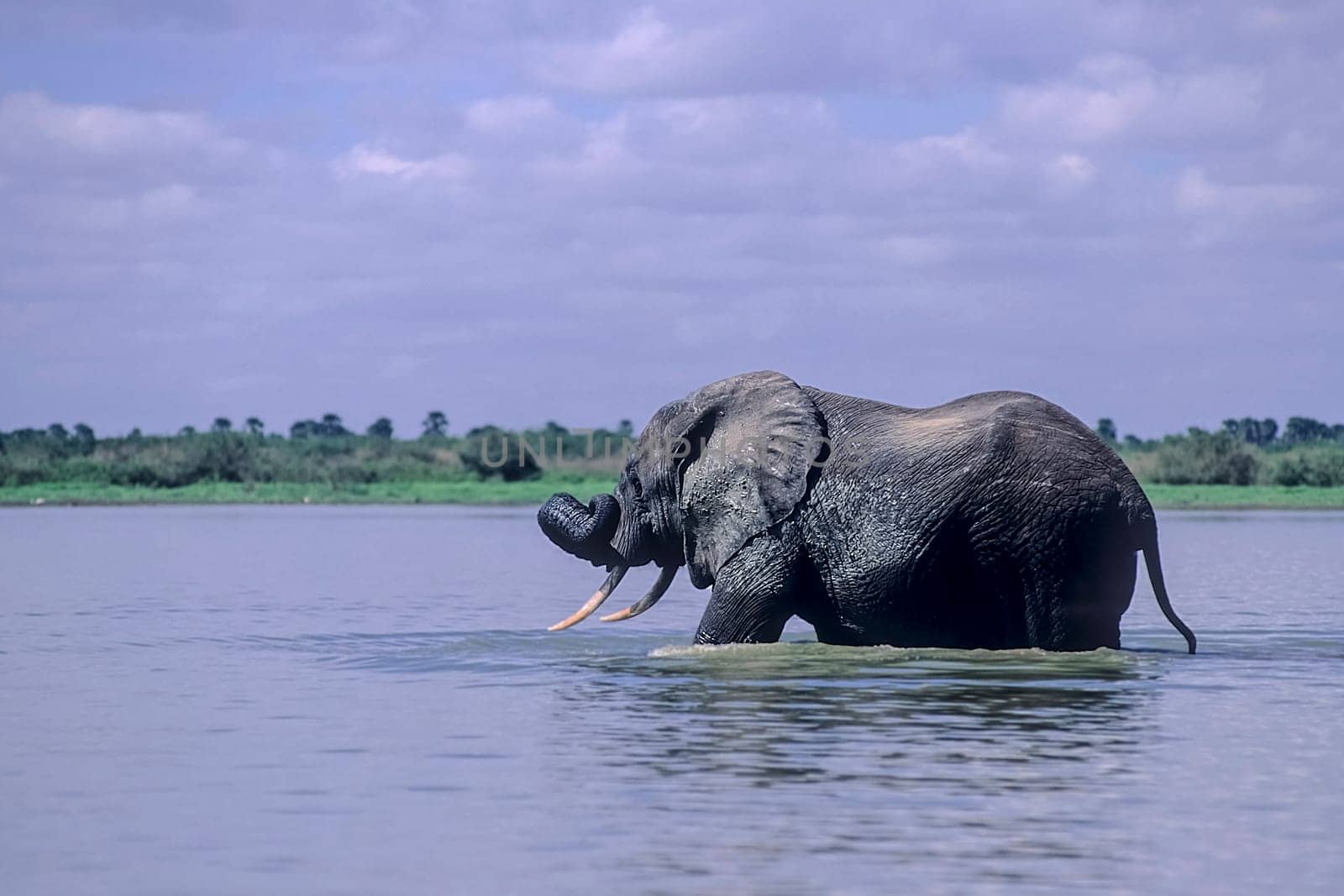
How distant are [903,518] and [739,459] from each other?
1.49 m

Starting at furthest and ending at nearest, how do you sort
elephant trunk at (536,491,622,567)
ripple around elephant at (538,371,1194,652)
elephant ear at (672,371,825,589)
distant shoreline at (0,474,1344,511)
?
distant shoreline at (0,474,1344,511), elephant trunk at (536,491,622,567), elephant ear at (672,371,825,589), ripple around elephant at (538,371,1194,652)

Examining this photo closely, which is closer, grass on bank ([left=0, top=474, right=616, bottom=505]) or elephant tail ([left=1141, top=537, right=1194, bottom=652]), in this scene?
elephant tail ([left=1141, top=537, right=1194, bottom=652])

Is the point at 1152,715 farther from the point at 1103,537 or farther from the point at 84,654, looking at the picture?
the point at 84,654

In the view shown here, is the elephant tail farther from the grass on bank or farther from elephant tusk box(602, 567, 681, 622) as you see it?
the grass on bank

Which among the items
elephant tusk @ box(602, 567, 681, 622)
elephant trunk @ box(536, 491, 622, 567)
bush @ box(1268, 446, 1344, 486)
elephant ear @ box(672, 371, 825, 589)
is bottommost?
elephant tusk @ box(602, 567, 681, 622)

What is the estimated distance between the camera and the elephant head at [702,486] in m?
16.4

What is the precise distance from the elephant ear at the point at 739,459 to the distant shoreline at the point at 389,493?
157 ft

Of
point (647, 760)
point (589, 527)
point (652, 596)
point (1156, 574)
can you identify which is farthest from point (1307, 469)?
point (647, 760)

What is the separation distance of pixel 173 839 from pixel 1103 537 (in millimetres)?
7583

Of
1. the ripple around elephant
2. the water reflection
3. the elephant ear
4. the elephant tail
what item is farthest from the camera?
the elephant ear

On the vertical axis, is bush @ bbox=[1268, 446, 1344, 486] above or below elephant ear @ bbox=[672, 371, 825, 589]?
above

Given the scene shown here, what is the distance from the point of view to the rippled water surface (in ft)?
30.9

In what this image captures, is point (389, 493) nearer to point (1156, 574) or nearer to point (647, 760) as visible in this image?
point (1156, 574)

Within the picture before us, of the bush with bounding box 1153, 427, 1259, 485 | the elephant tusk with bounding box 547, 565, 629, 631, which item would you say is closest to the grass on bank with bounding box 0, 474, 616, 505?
the bush with bounding box 1153, 427, 1259, 485
